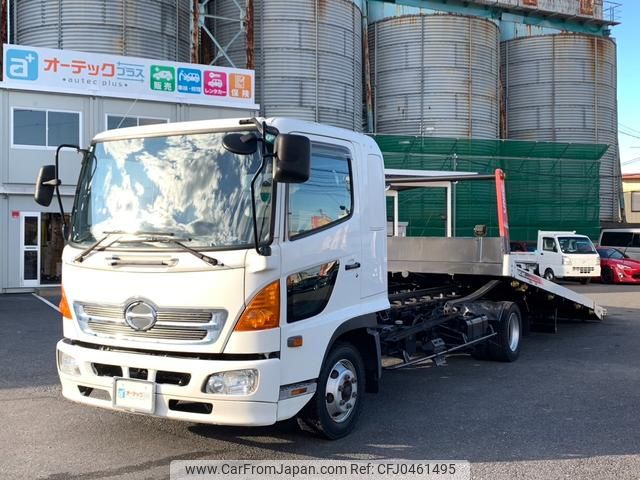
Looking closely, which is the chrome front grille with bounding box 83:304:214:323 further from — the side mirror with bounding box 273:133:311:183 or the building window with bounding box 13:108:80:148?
the building window with bounding box 13:108:80:148

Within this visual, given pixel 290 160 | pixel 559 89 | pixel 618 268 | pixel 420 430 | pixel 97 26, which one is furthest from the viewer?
pixel 559 89

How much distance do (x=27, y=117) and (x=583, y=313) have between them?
15.6m

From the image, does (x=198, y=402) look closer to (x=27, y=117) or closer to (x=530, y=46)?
(x=27, y=117)

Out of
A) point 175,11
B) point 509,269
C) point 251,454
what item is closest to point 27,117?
point 175,11

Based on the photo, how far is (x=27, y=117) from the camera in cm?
1875

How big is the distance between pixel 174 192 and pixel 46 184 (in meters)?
1.42

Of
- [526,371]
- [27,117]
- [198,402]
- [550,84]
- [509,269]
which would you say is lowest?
[526,371]

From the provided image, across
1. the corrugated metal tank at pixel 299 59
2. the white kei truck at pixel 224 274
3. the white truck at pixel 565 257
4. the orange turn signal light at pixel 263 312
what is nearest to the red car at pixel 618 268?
the white truck at pixel 565 257

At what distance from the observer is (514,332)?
Result: 30.0 ft

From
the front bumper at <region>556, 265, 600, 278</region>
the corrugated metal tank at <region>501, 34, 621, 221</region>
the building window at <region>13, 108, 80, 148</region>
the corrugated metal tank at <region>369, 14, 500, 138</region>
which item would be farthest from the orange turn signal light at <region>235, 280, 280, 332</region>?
the corrugated metal tank at <region>501, 34, 621, 221</region>

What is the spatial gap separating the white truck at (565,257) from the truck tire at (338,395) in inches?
696

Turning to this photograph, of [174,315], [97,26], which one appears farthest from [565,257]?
[174,315]

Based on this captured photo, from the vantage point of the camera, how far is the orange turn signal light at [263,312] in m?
4.56

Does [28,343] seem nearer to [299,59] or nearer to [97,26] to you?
[97,26]
